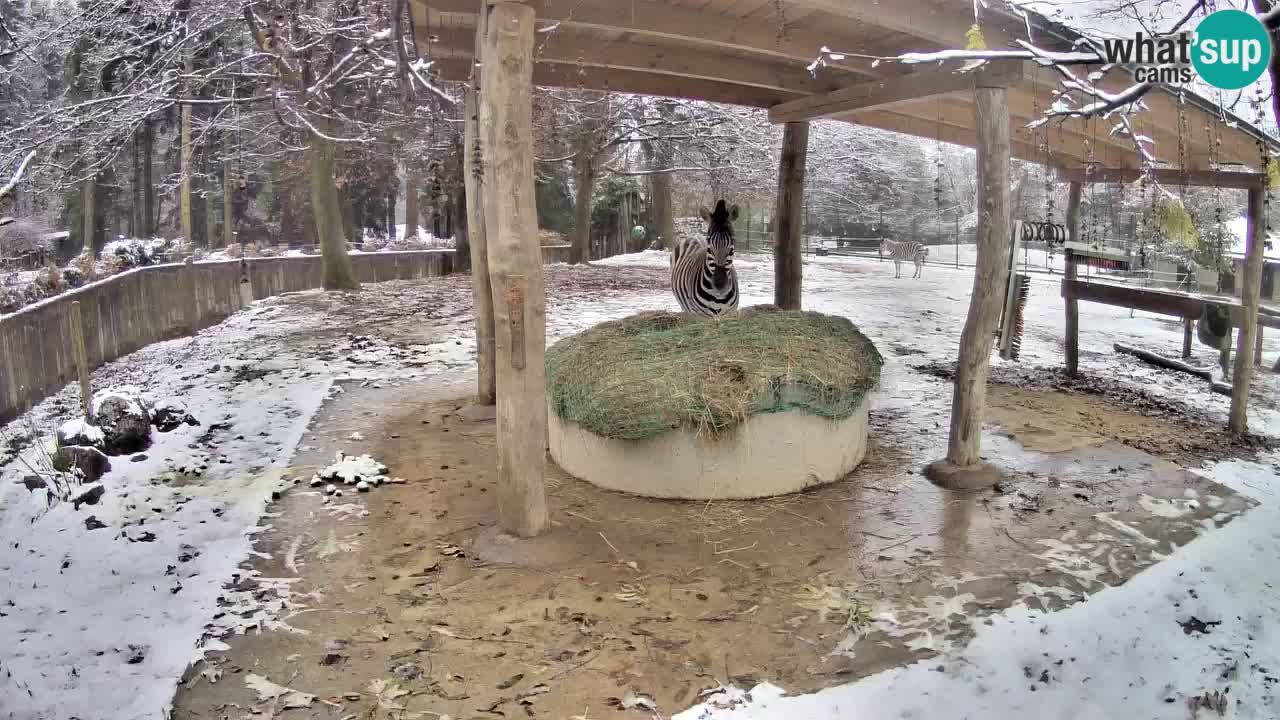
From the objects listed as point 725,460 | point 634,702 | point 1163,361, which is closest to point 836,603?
point 634,702

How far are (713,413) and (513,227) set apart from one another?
177 centimetres

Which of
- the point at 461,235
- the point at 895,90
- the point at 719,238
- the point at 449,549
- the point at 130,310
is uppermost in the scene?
the point at 895,90

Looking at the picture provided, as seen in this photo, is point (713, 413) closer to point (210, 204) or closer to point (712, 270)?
point (712, 270)

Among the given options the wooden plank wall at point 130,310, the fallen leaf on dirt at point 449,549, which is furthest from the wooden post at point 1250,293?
the wooden plank wall at point 130,310

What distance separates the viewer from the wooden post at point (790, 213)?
9508 mm

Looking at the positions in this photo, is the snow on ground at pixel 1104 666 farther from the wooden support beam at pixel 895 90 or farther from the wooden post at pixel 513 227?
the wooden support beam at pixel 895 90

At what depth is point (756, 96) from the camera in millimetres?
8977

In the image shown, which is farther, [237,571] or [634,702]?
[237,571]

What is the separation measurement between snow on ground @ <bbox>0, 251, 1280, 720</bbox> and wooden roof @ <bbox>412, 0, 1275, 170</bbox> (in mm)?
2276

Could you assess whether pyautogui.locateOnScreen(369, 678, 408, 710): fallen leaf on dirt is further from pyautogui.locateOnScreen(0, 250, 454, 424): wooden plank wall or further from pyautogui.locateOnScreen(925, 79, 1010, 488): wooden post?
pyautogui.locateOnScreen(0, 250, 454, 424): wooden plank wall

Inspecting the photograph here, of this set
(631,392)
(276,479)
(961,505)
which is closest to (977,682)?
(961,505)

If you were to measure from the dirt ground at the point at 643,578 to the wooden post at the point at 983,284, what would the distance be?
0.31 metres

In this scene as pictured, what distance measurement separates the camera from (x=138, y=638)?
11.5 ft

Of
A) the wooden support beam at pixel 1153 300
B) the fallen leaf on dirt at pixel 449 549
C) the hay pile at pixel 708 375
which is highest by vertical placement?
the wooden support beam at pixel 1153 300
